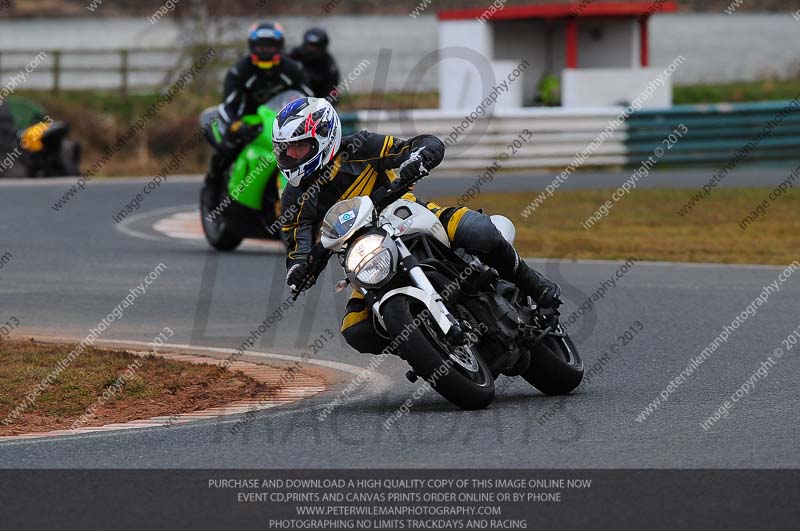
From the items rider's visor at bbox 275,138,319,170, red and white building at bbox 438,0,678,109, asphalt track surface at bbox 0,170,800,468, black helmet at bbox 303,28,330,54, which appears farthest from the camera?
red and white building at bbox 438,0,678,109

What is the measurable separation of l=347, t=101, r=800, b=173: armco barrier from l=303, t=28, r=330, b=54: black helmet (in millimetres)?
5587

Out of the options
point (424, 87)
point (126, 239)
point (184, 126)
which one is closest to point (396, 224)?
point (126, 239)

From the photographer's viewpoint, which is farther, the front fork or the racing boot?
the racing boot

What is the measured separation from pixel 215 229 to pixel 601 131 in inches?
445

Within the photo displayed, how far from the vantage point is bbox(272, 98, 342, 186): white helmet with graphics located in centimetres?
791

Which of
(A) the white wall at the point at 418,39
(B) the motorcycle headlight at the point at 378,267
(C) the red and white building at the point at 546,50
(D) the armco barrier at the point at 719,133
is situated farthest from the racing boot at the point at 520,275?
(A) the white wall at the point at 418,39

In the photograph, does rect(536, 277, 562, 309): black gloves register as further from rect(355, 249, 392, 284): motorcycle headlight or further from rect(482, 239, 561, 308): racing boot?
rect(355, 249, 392, 284): motorcycle headlight

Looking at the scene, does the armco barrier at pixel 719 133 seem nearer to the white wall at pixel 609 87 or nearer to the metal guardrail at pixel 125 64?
the white wall at pixel 609 87

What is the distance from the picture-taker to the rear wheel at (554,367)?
26.5 ft

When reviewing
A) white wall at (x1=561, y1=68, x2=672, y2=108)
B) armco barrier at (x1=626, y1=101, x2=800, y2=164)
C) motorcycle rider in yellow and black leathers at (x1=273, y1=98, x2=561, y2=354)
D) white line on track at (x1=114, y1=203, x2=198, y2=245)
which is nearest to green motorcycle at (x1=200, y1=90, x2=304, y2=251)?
white line on track at (x1=114, y1=203, x2=198, y2=245)

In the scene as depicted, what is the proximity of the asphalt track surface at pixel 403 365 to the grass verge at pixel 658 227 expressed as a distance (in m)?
1.10

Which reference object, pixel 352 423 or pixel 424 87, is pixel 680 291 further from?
pixel 424 87

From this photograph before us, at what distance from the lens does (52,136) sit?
23.9 meters
